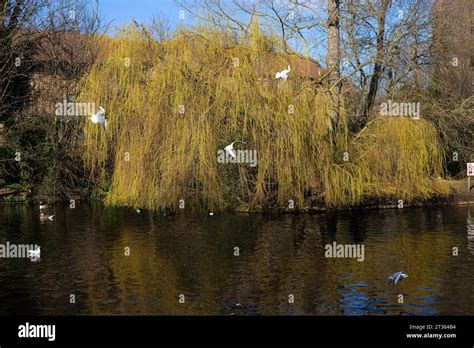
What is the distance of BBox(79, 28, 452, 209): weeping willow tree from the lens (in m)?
19.5

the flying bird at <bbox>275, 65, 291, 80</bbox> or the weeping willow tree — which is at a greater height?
the flying bird at <bbox>275, 65, 291, 80</bbox>

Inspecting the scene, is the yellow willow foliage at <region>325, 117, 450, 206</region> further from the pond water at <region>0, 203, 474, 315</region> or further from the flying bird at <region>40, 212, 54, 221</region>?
the flying bird at <region>40, 212, 54, 221</region>

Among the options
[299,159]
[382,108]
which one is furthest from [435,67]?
[299,159]

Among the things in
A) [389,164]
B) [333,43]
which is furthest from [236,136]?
[333,43]

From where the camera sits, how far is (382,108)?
23.2 m

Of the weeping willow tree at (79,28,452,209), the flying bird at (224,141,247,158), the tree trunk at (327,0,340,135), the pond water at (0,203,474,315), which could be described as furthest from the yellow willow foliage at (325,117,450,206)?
the flying bird at (224,141,247,158)

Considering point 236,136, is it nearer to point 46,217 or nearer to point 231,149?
point 231,149

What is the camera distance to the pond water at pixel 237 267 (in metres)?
9.15

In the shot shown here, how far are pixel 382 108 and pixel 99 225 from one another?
1185 centimetres

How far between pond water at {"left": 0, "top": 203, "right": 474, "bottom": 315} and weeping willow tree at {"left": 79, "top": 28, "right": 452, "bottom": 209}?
1.31 metres

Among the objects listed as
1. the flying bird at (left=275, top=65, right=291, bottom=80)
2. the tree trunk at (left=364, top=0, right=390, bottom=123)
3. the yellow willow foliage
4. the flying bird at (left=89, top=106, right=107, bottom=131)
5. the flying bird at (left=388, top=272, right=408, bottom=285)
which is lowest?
the flying bird at (left=388, top=272, right=408, bottom=285)

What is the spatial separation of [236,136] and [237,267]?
8.65 meters
